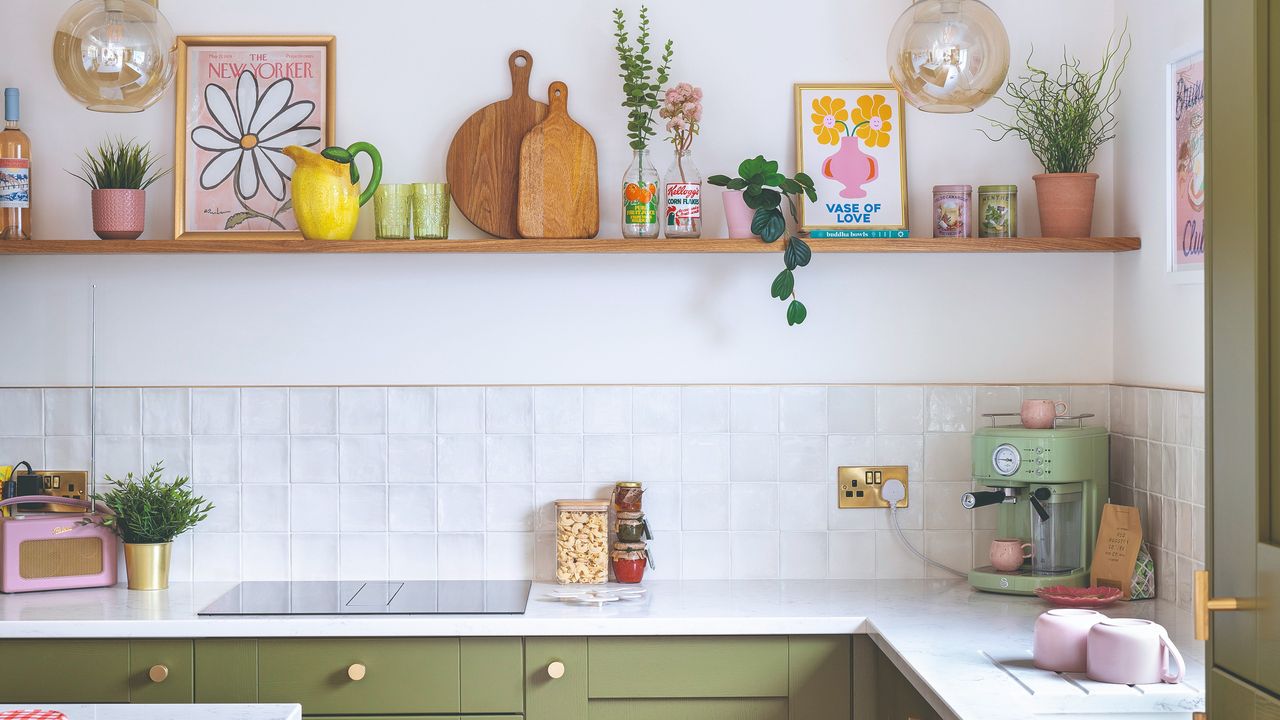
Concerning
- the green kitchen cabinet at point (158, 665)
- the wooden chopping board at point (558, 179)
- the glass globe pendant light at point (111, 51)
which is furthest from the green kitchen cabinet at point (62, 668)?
the wooden chopping board at point (558, 179)

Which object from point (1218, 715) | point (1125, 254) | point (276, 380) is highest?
point (1125, 254)

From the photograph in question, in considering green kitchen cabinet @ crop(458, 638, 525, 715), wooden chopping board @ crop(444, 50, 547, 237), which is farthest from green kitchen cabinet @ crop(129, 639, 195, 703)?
wooden chopping board @ crop(444, 50, 547, 237)

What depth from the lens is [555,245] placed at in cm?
264

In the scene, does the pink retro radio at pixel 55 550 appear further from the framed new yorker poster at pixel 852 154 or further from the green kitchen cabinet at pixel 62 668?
the framed new yorker poster at pixel 852 154

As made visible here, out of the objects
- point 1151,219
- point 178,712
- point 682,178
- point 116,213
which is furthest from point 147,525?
point 1151,219

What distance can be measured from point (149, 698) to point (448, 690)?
0.60 meters

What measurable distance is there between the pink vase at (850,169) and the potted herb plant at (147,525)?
169 cm

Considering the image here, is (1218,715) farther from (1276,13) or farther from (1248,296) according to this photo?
(1276,13)

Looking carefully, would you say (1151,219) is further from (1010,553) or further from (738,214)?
(738,214)

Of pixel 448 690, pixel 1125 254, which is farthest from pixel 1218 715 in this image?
pixel 1125 254

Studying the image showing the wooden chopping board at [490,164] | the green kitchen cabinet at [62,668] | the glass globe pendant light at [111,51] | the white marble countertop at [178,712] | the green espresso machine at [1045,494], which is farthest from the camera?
the wooden chopping board at [490,164]

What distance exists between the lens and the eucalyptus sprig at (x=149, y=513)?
2.67 m

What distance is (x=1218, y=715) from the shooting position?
1283 millimetres

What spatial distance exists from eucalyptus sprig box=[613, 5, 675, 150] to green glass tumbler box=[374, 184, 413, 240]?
53 cm
